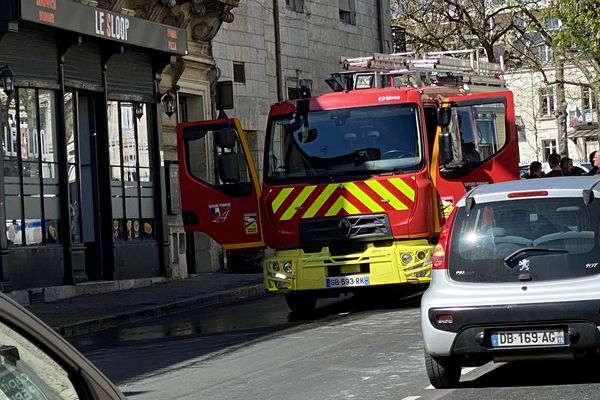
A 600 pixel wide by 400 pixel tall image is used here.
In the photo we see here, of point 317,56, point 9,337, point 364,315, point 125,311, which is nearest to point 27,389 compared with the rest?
point 9,337

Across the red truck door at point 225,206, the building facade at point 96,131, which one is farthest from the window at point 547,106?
the red truck door at point 225,206

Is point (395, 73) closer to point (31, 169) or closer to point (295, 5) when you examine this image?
point (31, 169)

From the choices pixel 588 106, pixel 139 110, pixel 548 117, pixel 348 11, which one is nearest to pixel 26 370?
pixel 139 110

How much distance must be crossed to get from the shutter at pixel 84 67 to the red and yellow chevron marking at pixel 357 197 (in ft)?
25.6

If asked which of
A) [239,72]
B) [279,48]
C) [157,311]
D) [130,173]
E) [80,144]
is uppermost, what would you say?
[279,48]

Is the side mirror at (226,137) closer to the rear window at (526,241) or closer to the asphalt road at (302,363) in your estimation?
the asphalt road at (302,363)

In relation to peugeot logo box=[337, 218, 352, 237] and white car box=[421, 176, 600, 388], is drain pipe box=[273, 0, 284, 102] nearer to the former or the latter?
peugeot logo box=[337, 218, 352, 237]

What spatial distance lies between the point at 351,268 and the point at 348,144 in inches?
60.0

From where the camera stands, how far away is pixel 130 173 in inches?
1006

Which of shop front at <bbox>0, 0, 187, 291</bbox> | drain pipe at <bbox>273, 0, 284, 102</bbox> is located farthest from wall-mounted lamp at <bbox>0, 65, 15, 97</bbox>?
drain pipe at <bbox>273, 0, 284, 102</bbox>

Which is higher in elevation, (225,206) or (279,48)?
(279,48)

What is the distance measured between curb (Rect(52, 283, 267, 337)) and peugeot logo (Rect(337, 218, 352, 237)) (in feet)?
11.9

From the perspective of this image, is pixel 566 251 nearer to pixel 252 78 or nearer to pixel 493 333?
pixel 493 333

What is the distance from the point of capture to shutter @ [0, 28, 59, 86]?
71.1 ft
